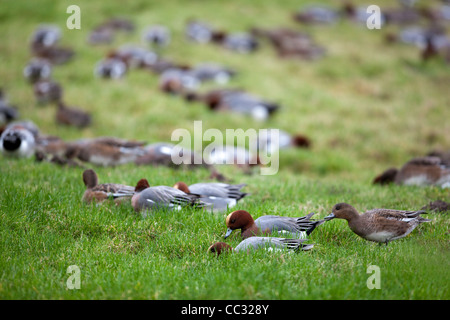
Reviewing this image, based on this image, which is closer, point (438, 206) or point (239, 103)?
point (438, 206)

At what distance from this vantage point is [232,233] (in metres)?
5.32

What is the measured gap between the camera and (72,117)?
1159 cm

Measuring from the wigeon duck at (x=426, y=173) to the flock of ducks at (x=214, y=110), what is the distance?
0.05 ft

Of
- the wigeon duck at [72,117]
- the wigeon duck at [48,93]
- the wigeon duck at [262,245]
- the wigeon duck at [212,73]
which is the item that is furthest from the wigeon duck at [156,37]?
the wigeon duck at [262,245]

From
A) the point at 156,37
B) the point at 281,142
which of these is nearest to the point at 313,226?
the point at 281,142

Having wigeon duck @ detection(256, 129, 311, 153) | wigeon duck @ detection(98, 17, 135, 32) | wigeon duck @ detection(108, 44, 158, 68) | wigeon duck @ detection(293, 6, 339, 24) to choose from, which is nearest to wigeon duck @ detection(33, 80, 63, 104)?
wigeon duck @ detection(108, 44, 158, 68)

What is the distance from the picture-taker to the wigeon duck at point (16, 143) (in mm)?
8320

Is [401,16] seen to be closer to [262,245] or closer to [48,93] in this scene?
[48,93]

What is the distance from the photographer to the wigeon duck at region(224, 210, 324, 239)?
16.6ft

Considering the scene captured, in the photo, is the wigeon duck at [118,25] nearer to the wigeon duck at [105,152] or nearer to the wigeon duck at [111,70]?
the wigeon duck at [111,70]

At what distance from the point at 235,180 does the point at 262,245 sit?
11.6 feet

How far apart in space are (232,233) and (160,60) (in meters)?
12.2

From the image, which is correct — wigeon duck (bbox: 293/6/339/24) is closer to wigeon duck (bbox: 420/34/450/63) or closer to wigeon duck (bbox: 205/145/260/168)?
wigeon duck (bbox: 420/34/450/63)
